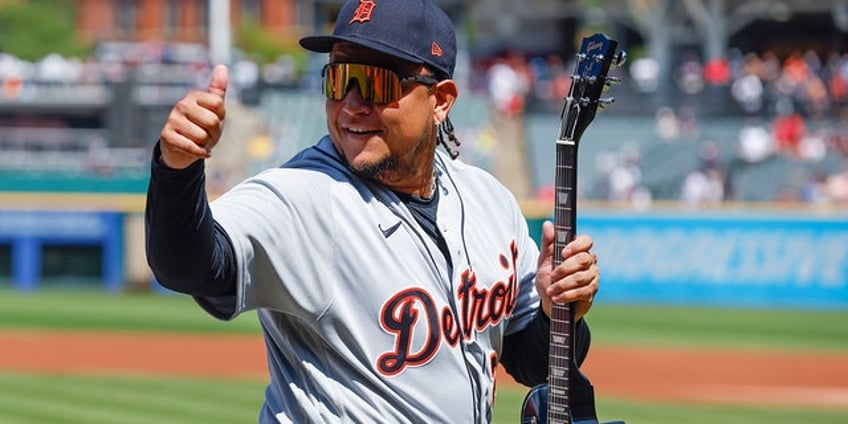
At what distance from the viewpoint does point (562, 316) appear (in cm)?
320

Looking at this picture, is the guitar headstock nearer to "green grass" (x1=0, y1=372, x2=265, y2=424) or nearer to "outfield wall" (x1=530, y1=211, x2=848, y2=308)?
"green grass" (x1=0, y1=372, x2=265, y2=424)

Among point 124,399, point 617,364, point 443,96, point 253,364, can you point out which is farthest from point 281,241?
point 617,364

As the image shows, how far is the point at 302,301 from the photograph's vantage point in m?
2.98

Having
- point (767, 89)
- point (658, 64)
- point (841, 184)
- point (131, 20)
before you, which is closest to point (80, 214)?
point (841, 184)

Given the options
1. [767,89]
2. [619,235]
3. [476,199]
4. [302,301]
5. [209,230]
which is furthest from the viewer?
[767,89]

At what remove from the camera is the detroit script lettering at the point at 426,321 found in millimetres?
3074

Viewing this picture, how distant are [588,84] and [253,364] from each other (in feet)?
31.3

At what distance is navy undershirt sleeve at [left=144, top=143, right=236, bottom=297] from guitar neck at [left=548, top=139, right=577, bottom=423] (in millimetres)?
793

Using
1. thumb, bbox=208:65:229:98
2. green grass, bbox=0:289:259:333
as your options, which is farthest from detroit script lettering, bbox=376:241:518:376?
green grass, bbox=0:289:259:333

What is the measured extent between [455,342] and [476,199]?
1.50ft

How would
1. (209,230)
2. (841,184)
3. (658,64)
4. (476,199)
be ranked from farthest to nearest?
(658,64) → (841,184) → (476,199) → (209,230)

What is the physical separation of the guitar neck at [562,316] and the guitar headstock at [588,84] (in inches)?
1.9

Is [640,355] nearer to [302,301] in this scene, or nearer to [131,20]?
[302,301]

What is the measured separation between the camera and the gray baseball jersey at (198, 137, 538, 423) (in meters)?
2.96
